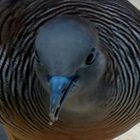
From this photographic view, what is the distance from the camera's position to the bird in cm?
190

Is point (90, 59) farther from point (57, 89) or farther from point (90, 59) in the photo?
point (57, 89)

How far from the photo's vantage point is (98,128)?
6.98 ft

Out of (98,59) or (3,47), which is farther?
(3,47)

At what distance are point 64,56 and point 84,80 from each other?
14 centimetres

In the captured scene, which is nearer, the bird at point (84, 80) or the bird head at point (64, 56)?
the bird head at point (64, 56)

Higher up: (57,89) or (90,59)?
(90,59)

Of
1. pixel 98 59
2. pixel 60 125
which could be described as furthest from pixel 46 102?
pixel 98 59

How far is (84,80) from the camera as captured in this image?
1744 mm

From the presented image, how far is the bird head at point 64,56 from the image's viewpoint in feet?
5.38

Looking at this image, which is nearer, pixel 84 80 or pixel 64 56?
pixel 64 56

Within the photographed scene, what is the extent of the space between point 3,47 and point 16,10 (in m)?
0.13

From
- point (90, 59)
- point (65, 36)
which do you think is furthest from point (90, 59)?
point (65, 36)

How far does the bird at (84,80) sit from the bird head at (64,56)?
42 millimetres

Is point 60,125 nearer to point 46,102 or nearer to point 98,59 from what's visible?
point 46,102
